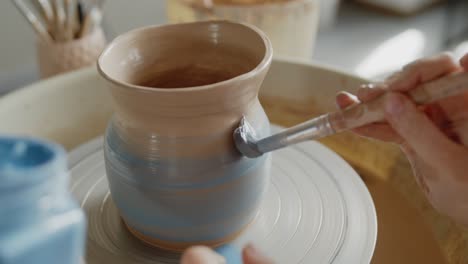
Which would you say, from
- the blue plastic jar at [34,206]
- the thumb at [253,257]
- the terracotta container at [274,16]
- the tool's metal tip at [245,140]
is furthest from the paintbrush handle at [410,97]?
the terracotta container at [274,16]

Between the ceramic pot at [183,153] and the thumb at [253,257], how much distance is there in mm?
161

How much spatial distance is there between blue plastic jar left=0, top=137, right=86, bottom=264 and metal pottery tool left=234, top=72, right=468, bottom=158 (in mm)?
412

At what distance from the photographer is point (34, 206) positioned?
1.34ft

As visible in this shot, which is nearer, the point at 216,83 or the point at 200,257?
the point at 200,257

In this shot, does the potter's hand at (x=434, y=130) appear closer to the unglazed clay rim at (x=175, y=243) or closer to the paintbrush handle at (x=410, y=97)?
the paintbrush handle at (x=410, y=97)

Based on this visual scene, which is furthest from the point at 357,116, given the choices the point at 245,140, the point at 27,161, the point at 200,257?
the point at 27,161

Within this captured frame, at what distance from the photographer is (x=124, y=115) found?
0.81m

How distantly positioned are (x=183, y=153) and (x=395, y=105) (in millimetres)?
305

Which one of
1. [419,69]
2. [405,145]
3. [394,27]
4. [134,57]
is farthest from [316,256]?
[394,27]

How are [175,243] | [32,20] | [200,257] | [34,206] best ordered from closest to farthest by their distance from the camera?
[34,206]
[200,257]
[175,243]
[32,20]

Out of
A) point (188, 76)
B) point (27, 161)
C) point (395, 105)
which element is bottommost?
point (188, 76)

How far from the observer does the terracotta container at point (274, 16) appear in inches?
67.7

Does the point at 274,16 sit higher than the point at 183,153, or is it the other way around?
the point at 183,153

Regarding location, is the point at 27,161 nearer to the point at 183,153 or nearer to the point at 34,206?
the point at 34,206
